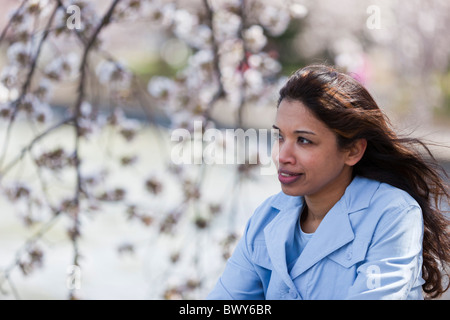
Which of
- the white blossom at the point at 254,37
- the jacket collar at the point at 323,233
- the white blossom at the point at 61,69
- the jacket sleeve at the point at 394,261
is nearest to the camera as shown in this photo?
the jacket sleeve at the point at 394,261

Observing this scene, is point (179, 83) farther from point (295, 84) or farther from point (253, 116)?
point (253, 116)

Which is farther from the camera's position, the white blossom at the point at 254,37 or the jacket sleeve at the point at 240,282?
the white blossom at the point at 254,37

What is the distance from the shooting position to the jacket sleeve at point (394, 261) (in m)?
1.30

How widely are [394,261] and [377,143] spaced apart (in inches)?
12.9

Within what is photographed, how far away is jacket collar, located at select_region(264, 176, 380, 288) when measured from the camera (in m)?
1.43

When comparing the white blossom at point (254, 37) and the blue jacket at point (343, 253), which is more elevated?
the white blossom at point (254, 37)

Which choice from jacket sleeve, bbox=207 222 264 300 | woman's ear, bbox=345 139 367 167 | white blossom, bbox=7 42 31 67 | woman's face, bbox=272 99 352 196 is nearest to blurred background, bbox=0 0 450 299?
white blossom, bbox=7 42 31 67

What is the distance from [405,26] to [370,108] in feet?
14.4
